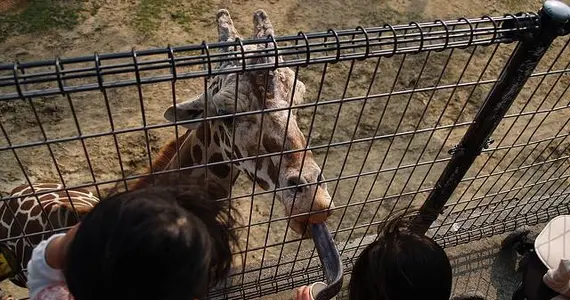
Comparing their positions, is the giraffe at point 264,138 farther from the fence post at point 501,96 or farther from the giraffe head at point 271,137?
the fence post at point 501,96

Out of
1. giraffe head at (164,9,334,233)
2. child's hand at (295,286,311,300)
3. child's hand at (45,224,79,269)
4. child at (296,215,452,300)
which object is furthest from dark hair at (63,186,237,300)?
giraffe head at (164,9,334,233)

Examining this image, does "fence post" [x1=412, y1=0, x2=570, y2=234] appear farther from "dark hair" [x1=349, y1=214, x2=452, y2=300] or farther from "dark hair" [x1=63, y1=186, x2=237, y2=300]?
"dark hair" [x1=63, y1=186, x2=237, y2=300]

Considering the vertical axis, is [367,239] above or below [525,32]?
below

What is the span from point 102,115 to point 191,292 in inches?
130

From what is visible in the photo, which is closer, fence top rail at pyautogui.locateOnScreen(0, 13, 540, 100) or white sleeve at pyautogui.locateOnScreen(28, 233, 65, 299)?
fence top rail at pyautogui.locateOnScreen(0, 13, 540, 100)

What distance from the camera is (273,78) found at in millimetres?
2566

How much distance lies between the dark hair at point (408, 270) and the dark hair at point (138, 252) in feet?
2.11

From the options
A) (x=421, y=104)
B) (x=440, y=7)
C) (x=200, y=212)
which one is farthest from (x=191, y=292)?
(x=440, y=7)

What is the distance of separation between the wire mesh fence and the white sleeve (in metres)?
0.24

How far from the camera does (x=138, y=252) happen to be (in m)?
1.28

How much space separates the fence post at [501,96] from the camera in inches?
73.1

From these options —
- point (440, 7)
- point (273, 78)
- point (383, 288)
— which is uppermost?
point (273, 78)

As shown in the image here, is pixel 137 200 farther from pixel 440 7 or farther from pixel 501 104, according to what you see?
pixel 440 7

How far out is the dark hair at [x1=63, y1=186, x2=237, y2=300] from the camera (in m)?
1.29
